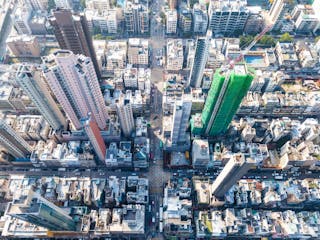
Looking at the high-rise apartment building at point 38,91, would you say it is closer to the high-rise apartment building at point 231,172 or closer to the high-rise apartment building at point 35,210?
the high-rise apartment building at point 35,210

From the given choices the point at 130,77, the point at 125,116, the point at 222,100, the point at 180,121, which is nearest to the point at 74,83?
the point at 125,116

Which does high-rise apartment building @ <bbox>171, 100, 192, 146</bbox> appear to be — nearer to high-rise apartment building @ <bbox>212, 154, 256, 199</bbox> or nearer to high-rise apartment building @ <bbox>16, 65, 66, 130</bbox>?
high-rise apartment building @ <bbox>212, 154, 256, 199</bbox>

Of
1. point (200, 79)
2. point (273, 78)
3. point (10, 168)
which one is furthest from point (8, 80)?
point (273, 78)

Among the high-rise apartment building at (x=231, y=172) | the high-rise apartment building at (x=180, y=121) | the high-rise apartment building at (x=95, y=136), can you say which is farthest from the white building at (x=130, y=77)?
the high-rise apartment building at (x=231, y=172)

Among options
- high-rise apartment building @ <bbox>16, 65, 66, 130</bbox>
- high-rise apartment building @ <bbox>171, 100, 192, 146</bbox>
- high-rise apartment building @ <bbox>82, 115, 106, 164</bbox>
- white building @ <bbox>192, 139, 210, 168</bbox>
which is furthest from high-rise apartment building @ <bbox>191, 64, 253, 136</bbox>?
high-rise apartment building @ <bbox>16, 65, 66, 130</bbox>

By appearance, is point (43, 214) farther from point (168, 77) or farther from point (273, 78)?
point (273, 78)

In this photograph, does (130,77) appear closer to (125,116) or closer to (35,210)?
(125,116)
